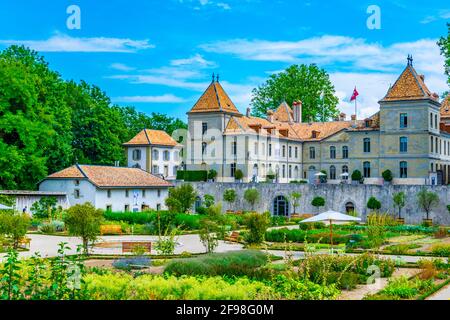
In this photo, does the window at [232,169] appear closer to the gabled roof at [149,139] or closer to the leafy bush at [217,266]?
the gabled roof at [149,139]

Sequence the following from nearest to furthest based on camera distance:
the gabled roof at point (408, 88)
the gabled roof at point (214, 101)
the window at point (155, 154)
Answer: the gabled roof at point (408, 88), the gabled roof at point (214, 101), the window at point (155, 154)

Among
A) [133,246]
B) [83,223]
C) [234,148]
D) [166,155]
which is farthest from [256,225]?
[166,155]

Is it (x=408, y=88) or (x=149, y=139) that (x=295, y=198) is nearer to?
(x=408, y=88)

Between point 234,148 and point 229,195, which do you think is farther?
point 234,148

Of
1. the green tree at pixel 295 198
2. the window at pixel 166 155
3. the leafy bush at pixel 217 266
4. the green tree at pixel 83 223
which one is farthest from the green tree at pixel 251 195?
the leafy bush at pixel 217 266

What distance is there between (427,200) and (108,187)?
21.8 m

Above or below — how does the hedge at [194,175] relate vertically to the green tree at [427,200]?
above

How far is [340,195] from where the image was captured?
152 feet

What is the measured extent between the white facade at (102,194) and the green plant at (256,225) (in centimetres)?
1999

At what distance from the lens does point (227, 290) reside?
31.6 feet

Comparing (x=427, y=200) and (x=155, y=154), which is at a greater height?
(x=155, y=154)

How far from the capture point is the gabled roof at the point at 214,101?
57.5m

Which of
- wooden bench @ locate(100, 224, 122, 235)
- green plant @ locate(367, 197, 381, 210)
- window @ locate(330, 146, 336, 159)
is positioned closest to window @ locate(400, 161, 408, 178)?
green plant @ locate(367, 197, 381, 210)

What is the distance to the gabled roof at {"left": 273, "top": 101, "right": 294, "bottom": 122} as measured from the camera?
68000 millimetres
